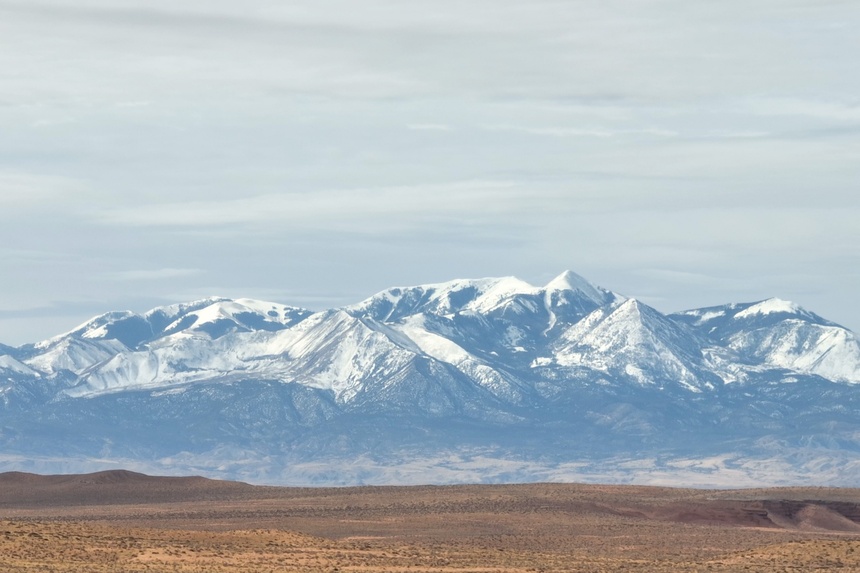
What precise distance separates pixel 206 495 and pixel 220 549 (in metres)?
61.5

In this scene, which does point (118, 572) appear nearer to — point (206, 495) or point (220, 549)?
point (220, 549)

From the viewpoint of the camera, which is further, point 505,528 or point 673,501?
point 673,501

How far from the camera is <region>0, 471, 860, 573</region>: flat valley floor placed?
6412cm

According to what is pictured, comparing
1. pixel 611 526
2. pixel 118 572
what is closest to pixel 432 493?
pixel 611 526

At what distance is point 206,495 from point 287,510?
73.6ft

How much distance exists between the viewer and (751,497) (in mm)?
117375

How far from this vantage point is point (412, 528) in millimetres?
92688

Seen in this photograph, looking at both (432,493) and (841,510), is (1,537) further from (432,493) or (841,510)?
(841,510)

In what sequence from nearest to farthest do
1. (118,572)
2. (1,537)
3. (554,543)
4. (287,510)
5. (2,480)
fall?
(118,572)
(1,537)
(554,543)
(287,510)
(2,480)

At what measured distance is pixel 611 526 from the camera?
95.6m

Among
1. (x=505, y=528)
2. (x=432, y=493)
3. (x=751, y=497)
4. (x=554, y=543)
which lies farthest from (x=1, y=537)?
(x=751, y=497)

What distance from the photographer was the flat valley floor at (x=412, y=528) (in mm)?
64125

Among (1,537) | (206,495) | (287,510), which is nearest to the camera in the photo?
(1,537)

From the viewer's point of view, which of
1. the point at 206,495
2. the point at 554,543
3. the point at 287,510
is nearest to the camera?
the point at 554,543
